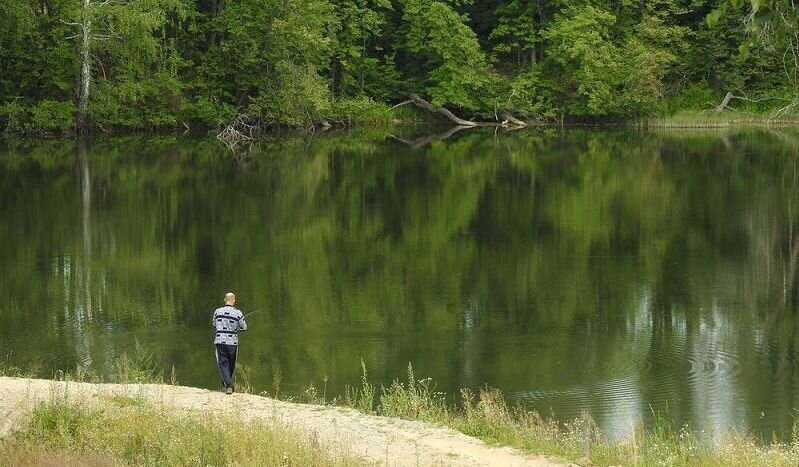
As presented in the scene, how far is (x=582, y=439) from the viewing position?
1272 centimetres

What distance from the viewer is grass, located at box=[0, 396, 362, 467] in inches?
407

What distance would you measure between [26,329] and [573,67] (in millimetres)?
57464

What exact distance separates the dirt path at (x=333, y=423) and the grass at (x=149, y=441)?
37 centimetres

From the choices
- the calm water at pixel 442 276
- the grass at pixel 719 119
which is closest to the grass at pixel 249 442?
the calm water at pixel 442 276

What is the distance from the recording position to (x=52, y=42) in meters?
60.9

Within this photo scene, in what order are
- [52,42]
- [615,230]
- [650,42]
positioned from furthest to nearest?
[650,42] < [52,42] < [615,230]

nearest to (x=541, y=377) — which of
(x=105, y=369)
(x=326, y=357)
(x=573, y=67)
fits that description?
(x=326, y=357)

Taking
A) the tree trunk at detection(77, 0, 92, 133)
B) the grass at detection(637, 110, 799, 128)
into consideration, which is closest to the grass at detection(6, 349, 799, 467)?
the tree trunk at detection(77, 0, 92, 133)

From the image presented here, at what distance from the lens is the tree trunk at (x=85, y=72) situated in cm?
5729

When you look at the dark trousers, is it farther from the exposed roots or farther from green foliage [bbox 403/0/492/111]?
green foliage [bbox 403/0/492/111]

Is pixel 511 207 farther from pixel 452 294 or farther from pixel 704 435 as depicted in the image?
pixel 704 435

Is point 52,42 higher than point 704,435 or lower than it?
higher

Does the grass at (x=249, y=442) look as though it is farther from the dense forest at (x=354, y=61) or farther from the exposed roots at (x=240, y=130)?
the exposed roots at (x=240, y=130)

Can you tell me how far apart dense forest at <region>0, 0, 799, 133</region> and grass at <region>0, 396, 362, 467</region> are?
46094 millimetres
